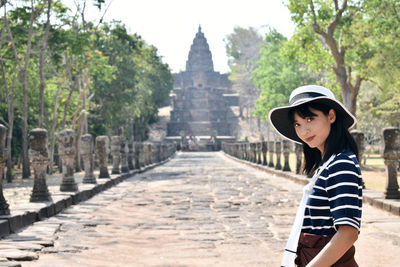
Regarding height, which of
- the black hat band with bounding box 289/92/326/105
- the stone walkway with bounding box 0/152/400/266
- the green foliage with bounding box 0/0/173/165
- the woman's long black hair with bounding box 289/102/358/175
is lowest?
the stone walkway with bounding box 0/152/400/266

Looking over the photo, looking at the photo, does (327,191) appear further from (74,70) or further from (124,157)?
(74,70)

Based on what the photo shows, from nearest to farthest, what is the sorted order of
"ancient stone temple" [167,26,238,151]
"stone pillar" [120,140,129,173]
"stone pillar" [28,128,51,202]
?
"stone pillar" [28,128,51,202] → "stone pillar" [120,140,129,173] → "ancient stone temple" [167,26,238,151]

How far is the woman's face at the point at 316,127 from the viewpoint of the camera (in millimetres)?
2588

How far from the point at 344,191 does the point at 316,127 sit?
13.8 inches

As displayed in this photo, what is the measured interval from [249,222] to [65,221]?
264cm

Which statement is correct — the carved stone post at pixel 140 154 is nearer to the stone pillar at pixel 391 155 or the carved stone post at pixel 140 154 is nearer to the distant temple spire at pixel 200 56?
the stone pillar at pixel 391 155

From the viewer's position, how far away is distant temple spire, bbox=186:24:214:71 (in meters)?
115

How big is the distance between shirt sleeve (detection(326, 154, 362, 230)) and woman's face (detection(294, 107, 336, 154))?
17cm

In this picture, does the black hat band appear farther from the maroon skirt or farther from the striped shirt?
the maroon skirt

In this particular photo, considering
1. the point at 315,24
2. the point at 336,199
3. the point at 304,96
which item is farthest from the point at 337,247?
the point at 315,24

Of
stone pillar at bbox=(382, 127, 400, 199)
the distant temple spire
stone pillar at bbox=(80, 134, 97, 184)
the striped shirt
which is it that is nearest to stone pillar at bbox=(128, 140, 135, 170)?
stone pillar at bbox=(80, 134, 97, 184)

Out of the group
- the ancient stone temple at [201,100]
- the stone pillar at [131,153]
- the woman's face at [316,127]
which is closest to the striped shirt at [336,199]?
the woman's face at [316,127]

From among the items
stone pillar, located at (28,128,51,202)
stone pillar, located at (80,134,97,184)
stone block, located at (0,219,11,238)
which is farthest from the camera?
stone pillar, located at (80,134,97,184)

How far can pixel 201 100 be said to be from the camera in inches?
4048
